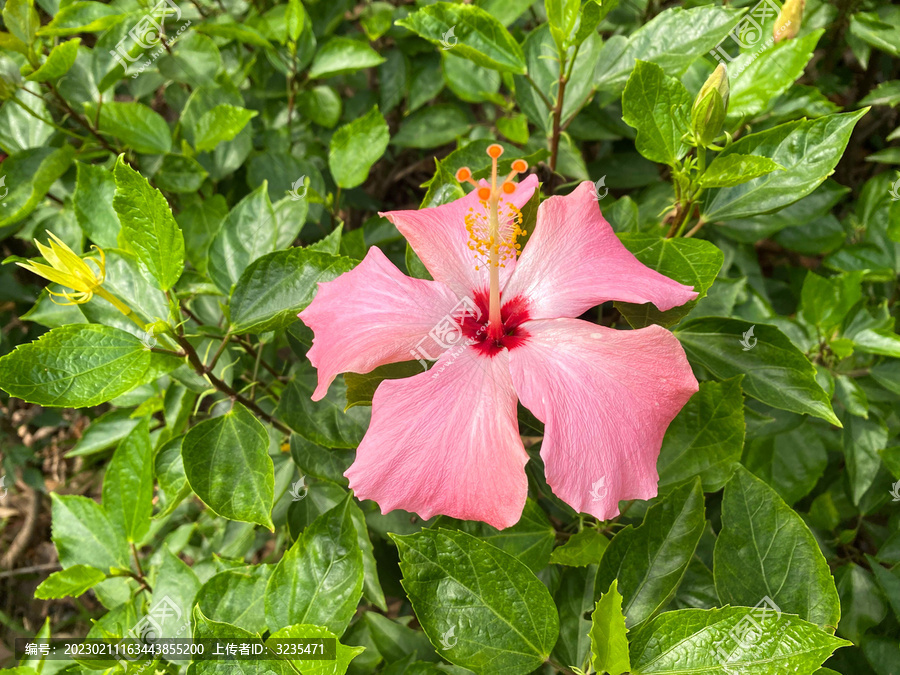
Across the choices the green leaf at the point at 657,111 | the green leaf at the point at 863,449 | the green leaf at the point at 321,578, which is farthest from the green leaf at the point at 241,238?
the green leaf at the point at 863,449

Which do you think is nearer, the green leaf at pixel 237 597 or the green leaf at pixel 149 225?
the green leaf at pixel 149 225

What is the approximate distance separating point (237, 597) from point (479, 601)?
619 millimetres

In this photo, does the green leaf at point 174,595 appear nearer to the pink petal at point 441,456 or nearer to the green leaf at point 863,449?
the pink petal at point 441,456

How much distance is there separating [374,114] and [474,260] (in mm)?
912

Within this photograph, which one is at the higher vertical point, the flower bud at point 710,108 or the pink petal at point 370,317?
the flower bud at point 710,108

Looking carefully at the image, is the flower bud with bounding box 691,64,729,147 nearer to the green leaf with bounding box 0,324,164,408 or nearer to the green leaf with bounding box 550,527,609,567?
the green leaf with bounding box 550,527,609,567

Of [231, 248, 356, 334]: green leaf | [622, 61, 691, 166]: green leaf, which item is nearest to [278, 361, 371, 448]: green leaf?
[231, 248, 356, 334]: green leaf

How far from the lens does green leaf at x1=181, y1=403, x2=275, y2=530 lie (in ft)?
4.11

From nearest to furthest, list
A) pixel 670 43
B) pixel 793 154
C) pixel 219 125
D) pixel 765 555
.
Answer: pixel 765 555, pixel 793 154, pixel 670 43, pixel 219 125

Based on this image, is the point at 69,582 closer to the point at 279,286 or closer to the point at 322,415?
the point at 322,415

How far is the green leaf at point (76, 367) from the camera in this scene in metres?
1.12

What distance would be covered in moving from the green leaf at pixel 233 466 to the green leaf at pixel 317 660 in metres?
0.20

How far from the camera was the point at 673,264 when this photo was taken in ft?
3.94

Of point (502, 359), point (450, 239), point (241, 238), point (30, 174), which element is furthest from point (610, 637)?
point (30, 174)
